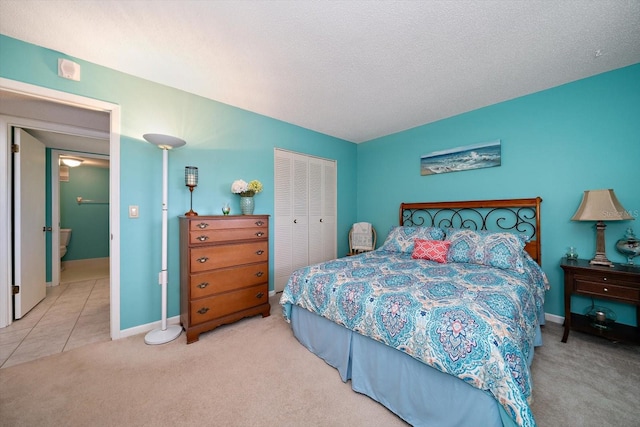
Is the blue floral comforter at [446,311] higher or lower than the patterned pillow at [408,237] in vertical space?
lower

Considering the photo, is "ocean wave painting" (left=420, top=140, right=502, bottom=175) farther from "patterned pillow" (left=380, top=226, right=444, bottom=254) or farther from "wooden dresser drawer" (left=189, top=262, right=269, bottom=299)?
"wooden dresser drawer" (left=189, top=262, right=269, bottom=299)

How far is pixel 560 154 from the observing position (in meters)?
2.62

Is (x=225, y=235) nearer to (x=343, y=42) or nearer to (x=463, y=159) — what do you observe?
(x=343, y=42)

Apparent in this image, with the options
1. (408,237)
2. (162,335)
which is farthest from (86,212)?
(408,237)

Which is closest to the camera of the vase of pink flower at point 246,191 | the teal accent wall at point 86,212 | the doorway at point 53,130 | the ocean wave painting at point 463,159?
the doorway at point 53,130

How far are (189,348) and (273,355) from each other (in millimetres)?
815

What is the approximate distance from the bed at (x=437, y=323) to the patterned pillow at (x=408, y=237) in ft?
0.78

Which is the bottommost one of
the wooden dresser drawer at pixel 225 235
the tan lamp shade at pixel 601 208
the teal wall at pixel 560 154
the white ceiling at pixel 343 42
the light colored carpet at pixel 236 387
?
the light colored carpet at pixel 236 387

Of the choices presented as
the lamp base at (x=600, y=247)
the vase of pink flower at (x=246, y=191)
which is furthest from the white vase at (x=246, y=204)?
the lamp base at (x=600, y=247)

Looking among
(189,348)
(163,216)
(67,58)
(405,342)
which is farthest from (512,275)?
(67,58)

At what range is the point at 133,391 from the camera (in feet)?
5.33

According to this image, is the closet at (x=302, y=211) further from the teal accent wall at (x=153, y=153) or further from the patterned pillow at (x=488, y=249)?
the patterned pillow at (x=488, y=249)

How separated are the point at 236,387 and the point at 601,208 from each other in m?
3.55

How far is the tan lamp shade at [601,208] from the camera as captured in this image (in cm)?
211
